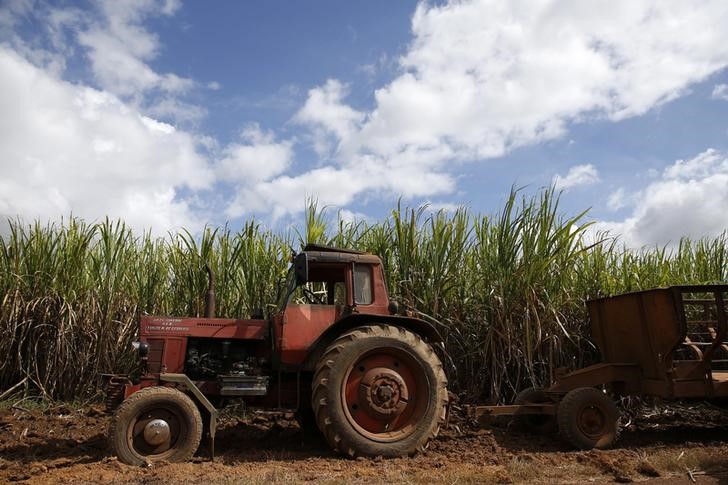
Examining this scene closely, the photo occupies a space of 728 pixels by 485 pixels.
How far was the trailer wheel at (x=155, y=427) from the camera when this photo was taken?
14.3ft

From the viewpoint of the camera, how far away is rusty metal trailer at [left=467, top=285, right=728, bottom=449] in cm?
511

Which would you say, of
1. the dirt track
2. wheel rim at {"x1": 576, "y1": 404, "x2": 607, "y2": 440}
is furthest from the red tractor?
wheel rim at {"x1": 576, "y1": 404, "x2": 607, "y2": 440}

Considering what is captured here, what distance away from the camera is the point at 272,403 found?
5.24 meters

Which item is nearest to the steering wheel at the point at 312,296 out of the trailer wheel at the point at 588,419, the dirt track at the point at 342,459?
the dirt track at the point at 342,459

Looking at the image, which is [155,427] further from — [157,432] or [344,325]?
[344,325]

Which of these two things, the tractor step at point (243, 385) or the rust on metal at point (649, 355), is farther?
the rust on metal at point (649, 355)

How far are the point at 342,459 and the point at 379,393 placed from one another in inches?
25.3

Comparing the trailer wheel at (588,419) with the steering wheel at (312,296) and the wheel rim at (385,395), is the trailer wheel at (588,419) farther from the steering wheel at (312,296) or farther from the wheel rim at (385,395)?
the steering wheel at (312,296)

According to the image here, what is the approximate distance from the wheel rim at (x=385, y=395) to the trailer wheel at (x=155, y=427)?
134 centimetres

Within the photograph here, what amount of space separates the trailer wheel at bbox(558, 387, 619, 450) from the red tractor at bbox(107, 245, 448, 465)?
3.88 ft

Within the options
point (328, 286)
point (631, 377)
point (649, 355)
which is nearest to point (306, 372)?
point (328, 286)

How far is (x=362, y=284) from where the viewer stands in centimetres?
535

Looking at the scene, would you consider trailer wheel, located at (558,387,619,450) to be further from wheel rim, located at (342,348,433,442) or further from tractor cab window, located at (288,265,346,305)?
tractor cab window, located at (288,265,346,305)

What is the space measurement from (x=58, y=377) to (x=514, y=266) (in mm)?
5576
